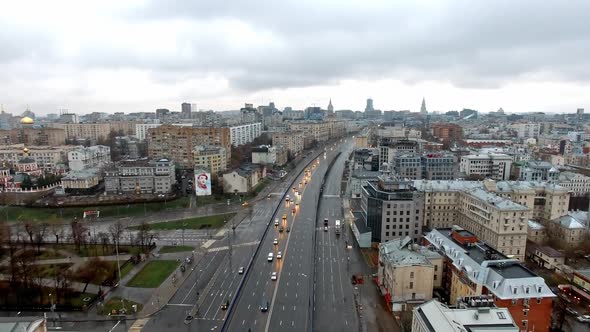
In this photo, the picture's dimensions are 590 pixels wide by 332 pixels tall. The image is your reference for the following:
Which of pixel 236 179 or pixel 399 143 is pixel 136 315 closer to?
pixel 236 179

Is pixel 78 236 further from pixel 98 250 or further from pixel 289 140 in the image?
pixel 289 140

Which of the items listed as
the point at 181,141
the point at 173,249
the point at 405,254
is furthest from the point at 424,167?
the point at 181,141

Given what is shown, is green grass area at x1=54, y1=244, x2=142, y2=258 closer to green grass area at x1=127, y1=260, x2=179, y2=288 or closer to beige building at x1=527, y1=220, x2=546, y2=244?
green grass area at x1=127, y1=260, x2=179, y2=288

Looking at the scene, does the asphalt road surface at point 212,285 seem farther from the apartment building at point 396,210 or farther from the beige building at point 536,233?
the beige building at point 536,233

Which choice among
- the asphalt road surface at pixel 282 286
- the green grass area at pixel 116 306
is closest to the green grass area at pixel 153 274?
the green grass area at pixel 116 306

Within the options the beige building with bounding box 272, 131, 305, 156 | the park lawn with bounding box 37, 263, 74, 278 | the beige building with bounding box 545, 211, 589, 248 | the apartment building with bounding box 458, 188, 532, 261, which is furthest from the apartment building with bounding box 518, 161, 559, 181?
the park lawn with bounding box 37, 263, 74, 278

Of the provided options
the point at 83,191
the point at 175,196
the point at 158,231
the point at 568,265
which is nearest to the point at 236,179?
the point at 175,196
